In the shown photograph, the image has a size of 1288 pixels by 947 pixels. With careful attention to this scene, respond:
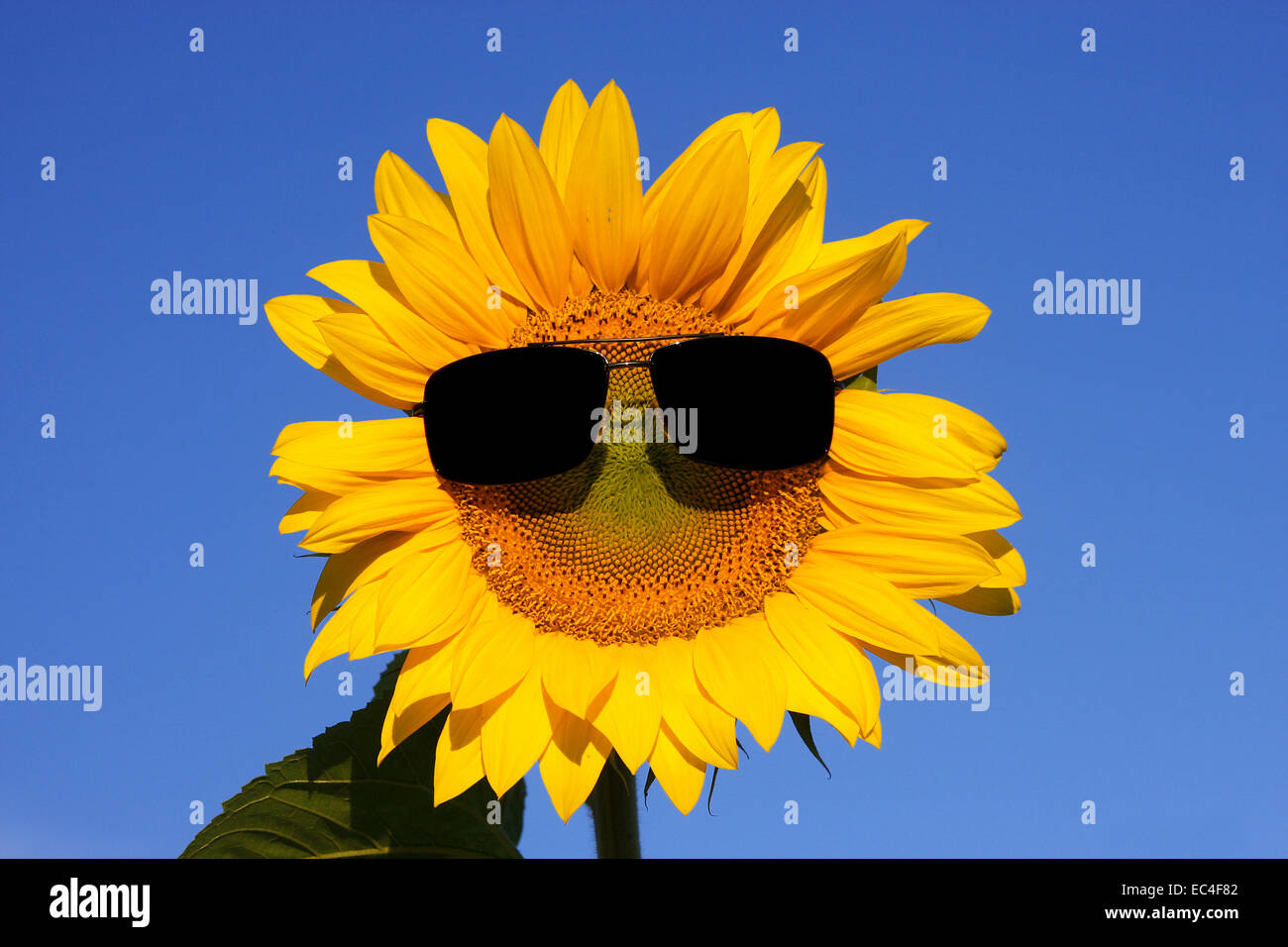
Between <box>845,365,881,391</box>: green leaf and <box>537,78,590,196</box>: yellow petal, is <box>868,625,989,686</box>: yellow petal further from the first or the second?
<box>537,78,590,196</box>: yellow petal

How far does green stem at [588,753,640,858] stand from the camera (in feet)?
8.42

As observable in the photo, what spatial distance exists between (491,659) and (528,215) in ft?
3.28

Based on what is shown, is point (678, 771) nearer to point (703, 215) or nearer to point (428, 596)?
point (428, 596)

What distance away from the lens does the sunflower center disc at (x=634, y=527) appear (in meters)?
2.47

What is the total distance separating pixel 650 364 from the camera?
2.35 metres

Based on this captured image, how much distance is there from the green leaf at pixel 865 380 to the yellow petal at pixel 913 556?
0.33 metres

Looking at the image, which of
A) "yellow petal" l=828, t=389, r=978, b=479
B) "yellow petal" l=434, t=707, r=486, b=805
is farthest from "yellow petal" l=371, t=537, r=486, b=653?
"yellow petal" l=828, t=389, r=978, b=479

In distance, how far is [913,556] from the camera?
7.90ft

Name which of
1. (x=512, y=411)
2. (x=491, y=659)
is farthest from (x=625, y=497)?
(x=491, y=659)

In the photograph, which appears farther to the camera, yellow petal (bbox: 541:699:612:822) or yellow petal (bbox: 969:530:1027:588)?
yellow petal (bbox: 969:530:1027:588)

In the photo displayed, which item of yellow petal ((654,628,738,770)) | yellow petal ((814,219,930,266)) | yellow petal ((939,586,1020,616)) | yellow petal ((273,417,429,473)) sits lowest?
yellow petal ((654,628,738,770))

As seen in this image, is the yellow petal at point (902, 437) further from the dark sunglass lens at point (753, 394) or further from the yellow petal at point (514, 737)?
the yellow petal at point (514, 737)
